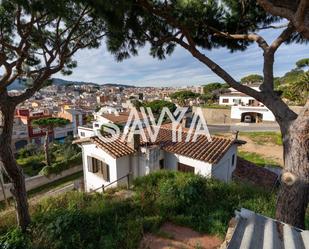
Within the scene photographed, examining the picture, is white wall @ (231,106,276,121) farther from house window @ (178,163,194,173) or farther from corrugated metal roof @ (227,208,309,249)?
corrugated metal roof @ (227,208,309,249)

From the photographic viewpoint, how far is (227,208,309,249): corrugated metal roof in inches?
86.5

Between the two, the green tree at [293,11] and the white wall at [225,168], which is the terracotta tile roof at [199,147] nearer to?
the white wall at [225,168]

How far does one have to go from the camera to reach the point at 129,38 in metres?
5.04

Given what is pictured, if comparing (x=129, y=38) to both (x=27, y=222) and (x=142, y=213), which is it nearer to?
(x=142, y=213)

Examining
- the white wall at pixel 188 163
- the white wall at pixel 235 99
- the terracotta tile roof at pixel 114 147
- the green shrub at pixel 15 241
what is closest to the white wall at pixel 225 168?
the white wall at pixel 188 163

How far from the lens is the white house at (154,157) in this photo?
32.8 feet

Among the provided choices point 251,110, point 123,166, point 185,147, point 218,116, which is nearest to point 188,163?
point 185,147

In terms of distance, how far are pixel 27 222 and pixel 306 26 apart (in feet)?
22.0

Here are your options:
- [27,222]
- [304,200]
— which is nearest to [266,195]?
[304,200]

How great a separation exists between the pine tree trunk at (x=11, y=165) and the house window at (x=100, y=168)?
19.0 ft

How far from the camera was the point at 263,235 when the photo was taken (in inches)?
93.4

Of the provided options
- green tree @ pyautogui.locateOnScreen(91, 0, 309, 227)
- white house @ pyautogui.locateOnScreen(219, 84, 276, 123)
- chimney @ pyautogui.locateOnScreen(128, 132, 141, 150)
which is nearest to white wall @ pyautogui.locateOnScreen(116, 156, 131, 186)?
chimney @ pyautogui.locateOnScreen(128, 132, 141, 150)

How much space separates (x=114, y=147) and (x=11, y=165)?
6.23 m

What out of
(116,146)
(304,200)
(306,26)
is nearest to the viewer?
(306,26)
